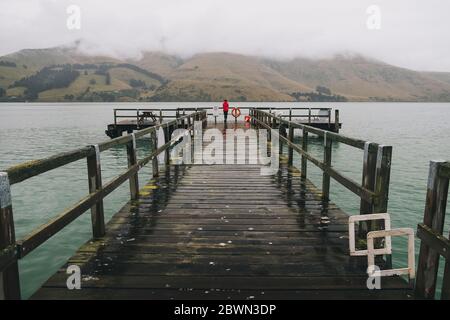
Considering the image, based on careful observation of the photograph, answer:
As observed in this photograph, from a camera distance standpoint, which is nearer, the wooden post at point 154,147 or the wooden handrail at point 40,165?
the wooden handrail at point 40,165

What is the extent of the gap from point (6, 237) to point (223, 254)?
243 centimetres

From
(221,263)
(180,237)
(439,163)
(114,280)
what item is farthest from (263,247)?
(439,163)

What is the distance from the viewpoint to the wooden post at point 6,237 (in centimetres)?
270

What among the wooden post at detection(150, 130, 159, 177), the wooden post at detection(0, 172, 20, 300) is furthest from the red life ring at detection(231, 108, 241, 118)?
the wooden post at detection(0, 172, 20, 300)

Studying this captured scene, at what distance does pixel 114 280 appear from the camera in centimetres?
376

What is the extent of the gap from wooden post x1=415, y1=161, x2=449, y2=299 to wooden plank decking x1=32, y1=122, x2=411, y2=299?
21 cm

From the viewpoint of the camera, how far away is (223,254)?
4445 mm

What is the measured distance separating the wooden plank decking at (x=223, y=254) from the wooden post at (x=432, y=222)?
0.21 metres

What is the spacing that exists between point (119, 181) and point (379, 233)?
12.0 feet

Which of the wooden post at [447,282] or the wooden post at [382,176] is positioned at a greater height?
the wooden post at [382,176]

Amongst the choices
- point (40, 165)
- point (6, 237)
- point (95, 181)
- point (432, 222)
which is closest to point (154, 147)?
point (95, 181)

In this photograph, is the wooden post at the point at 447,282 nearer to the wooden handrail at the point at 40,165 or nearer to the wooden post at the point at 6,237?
the wooden post at the point at 6,237

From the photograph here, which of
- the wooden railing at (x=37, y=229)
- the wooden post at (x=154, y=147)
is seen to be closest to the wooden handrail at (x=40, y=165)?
the wooden railing at (x=37, y=229)

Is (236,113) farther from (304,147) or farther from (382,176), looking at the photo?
(382,176)
